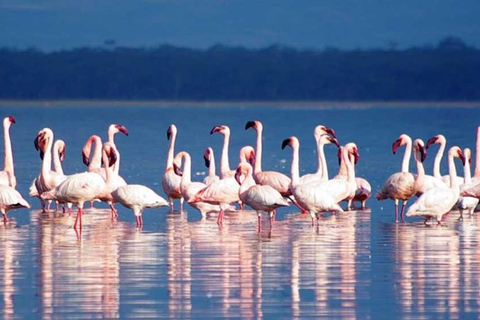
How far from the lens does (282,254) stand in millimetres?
11016

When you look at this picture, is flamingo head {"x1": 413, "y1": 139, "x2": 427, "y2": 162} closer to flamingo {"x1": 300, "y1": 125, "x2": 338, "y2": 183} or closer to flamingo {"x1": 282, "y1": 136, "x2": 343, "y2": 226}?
flamingo {"x1": 300, "y1": 125, "x2": 338, "y2": 183}

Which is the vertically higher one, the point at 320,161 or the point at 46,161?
the point at 320,161

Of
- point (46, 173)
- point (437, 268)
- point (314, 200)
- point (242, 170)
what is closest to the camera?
point (437, 268)

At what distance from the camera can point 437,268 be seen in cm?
1015

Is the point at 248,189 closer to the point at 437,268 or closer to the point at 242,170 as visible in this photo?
the point at 242,170

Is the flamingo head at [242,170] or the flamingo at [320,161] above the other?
the flamingo at [320,161]

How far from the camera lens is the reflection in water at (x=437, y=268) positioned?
8.59 meters

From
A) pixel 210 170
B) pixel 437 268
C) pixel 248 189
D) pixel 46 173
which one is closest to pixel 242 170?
pixel 248 189

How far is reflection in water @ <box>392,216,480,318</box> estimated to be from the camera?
8586mm

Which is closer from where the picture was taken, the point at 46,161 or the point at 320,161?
the point at 46,161

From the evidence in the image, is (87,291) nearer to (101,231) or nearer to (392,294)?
(392,294)

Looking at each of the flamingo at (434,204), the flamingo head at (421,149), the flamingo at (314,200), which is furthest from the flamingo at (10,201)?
the flamingo head at (421,149)

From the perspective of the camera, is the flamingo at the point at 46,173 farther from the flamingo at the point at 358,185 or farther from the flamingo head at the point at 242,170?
the flamingo at the point at 358,185

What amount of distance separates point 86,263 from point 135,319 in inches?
96.8
